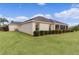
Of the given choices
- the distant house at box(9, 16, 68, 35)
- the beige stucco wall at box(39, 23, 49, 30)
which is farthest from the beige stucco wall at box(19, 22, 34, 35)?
the beige stucco wall at box(39, 23, 49, 30)

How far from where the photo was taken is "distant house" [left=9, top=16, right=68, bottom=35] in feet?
11.7

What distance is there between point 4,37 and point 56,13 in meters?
0.65

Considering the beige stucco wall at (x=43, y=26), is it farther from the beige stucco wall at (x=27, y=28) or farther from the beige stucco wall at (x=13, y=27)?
the beige stucco wall at (x=13, y=27)

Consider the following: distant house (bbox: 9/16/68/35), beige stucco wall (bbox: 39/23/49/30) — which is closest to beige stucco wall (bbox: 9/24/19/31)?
distant house (bbox: 9/16/68/35)

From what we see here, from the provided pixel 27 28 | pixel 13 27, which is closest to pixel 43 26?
pixel 27 28

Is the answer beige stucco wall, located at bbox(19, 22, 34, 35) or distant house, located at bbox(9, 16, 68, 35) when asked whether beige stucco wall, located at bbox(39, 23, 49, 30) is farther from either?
beige stucco wall, located at bbox(19, 22, 34, 35)

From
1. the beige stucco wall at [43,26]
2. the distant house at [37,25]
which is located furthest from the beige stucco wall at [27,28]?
the beige stucco wall at [43,26]

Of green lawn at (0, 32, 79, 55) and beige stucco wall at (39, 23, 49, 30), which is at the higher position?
beige stucco wall at (39, 23, 49, 30)

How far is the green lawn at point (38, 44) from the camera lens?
3.54 m

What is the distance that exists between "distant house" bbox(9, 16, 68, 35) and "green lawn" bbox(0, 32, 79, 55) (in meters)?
0.07

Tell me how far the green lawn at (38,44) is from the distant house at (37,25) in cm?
7

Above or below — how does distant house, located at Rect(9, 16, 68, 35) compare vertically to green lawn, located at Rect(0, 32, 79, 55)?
above
